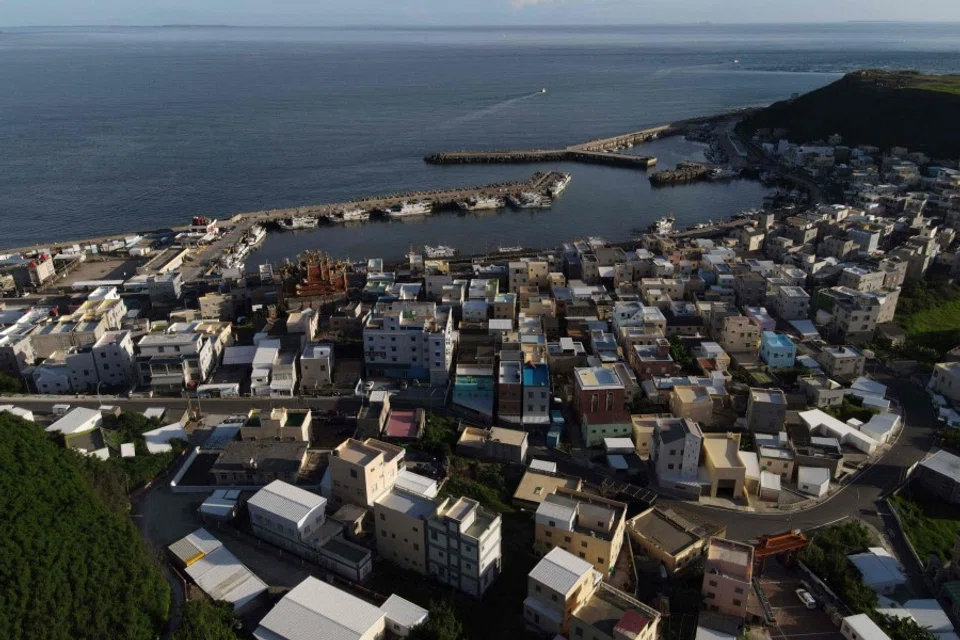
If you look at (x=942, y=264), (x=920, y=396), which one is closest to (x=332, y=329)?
(x=920, y=396)

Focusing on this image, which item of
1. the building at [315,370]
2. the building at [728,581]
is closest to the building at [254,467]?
the building at [315,370]

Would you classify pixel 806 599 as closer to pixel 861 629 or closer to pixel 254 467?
pixel 861 629

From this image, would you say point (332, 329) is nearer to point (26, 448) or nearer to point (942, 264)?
point (26, 448)

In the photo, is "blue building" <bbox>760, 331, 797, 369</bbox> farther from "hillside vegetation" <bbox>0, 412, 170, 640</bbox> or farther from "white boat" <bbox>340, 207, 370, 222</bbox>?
"white boat" <bbox>340, 207, 370, 222</bbox>

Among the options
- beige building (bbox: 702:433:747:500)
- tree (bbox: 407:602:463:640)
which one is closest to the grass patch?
beige building (bbox: 702:433:747:500)

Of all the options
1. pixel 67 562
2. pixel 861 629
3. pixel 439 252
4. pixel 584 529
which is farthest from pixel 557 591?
pixel 439 252
